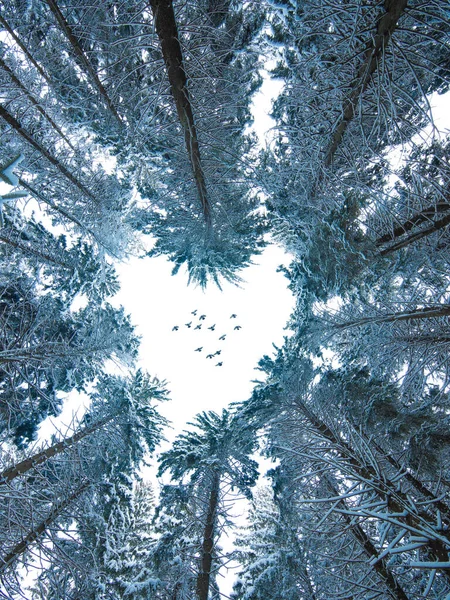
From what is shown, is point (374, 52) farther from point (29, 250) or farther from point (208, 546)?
point (29, 250)

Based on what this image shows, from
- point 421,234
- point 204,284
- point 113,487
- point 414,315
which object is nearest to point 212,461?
point 113,487

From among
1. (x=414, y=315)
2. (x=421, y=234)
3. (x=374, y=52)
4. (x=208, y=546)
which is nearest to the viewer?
(x=374, y=52)

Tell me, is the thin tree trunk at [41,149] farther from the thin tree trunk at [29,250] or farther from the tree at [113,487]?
the tree at [113,487]

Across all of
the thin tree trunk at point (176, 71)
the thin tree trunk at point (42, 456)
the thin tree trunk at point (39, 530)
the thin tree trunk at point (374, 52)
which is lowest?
the thin tree trunk at point (39, 530)

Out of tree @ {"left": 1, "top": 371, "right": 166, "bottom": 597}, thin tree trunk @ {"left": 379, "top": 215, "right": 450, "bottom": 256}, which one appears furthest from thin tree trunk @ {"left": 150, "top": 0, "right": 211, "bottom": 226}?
tree @ {"left": 1, "top": 371, "right": 166, "bottom": 597}

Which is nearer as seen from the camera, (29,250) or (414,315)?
(414,315)

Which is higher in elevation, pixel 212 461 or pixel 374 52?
pixel 374 52

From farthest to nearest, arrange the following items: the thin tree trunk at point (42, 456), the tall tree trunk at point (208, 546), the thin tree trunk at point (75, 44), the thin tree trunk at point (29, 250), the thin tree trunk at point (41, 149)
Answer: the thin tree trunk at point (29, 250)
the tall tree trunk at point (208, 546)
the thin tree trunk at point (41, 149)
the thin tree trunk at point (75, 44)
the thin tree trunk at point (42, 456)

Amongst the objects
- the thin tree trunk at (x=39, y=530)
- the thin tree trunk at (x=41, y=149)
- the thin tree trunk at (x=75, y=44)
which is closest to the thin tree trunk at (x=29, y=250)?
the thin tree trunk at (x=41, y=149)
